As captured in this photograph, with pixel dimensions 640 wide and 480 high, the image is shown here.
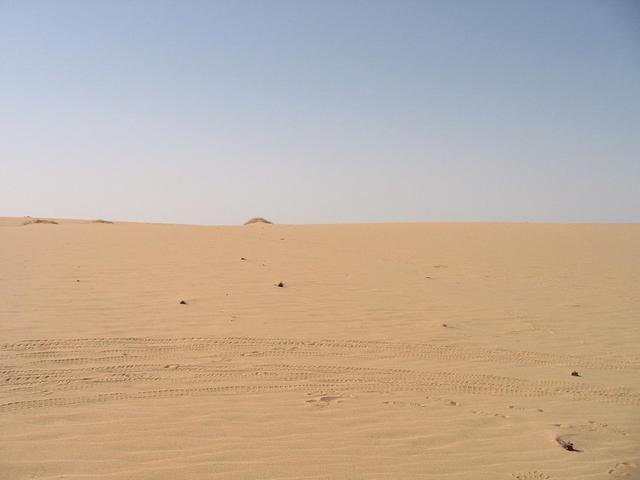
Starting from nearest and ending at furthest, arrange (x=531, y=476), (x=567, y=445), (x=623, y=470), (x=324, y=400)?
(x=531, y=476)
(x=623, y=470)
(x=567, y=445)
(x=324, y=400)

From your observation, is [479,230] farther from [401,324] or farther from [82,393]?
[82,393]

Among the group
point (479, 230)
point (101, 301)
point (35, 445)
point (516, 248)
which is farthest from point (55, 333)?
point (479, 230)

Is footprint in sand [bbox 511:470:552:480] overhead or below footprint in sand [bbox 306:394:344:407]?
below

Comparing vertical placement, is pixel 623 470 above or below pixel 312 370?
below

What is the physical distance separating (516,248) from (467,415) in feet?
35.3

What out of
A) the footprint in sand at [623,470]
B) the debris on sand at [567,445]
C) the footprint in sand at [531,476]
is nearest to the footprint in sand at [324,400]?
the footprint in sand at [531,476]

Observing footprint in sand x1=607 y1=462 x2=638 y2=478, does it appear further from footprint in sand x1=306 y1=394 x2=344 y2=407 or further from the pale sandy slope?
footprint in sand x1=306 y1=394 x2=344 y2=407

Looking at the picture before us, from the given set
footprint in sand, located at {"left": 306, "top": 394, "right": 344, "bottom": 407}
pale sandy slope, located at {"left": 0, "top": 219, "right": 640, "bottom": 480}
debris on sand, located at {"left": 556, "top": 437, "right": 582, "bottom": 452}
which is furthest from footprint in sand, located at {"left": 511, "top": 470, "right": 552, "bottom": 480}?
footprint in sand, located at {"left": 306, "top": 394, "right": 344, "bottom": 407}

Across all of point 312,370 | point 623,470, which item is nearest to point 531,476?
point 623,470

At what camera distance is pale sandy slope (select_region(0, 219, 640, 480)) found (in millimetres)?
4027

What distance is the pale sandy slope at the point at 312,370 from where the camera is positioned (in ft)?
13.2

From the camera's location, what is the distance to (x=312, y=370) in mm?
5742

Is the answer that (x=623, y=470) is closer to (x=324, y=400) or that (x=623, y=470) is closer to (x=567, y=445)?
(x=567, y=445)

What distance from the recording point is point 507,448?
169 inches
